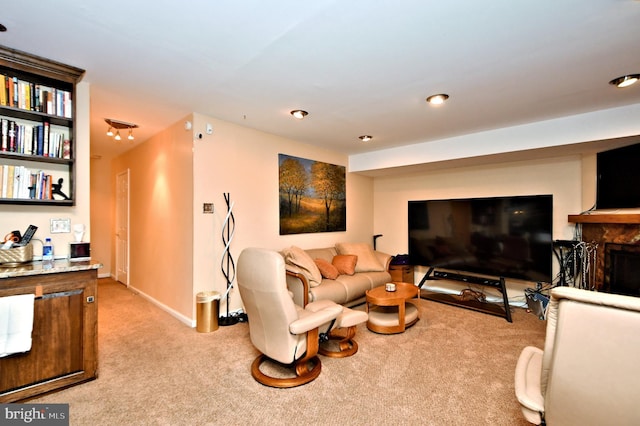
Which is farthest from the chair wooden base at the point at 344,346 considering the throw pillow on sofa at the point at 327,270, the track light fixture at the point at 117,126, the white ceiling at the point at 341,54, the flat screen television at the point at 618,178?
the track light fixture at the point at 117,126

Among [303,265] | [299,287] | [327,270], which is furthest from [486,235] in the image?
[299,287]

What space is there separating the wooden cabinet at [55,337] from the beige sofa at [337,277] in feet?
5.87

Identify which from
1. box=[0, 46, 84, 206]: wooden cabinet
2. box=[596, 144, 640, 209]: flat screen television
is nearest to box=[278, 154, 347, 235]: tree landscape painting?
box=[0, 46, 84, 206]: wooden cabinet

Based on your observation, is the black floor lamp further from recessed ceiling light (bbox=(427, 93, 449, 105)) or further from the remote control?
recessed ceiling light (bbox=(427, 93, 449, 105))

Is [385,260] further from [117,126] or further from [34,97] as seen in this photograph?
[34,97]

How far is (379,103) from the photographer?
10.0 feet

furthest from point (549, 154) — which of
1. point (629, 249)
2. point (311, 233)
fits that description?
point (311, 233)

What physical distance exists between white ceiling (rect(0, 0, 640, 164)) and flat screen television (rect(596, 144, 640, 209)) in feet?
2.08

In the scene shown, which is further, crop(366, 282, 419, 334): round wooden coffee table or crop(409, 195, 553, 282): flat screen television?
crop(409, 195, 553, 282): flat screen television

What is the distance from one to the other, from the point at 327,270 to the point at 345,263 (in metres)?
0.42

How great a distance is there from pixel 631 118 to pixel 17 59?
559 cm

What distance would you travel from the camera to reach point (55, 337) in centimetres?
214

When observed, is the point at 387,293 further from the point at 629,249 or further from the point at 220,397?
the point at 629,249

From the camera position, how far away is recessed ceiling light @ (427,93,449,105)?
9.35 ft
